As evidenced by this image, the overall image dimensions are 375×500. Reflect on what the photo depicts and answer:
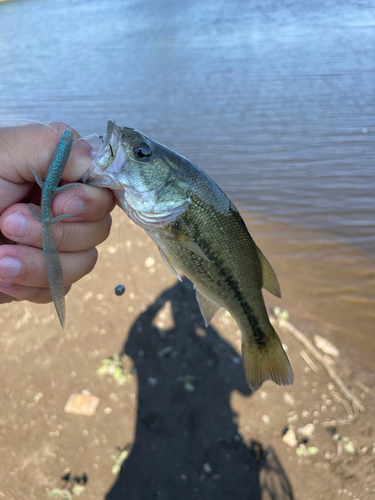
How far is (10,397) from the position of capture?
3.62m

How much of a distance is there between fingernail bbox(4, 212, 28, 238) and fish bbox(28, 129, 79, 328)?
0.37 feet

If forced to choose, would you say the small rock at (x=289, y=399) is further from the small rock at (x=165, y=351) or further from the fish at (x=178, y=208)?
the fish at (x=178, y=208)

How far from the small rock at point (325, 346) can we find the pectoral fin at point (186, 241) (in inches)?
120

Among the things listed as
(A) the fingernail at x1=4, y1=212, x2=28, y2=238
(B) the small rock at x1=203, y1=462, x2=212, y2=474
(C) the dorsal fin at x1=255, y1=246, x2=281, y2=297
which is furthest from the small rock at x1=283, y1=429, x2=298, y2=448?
(A) the fingernail at x1=4, y1=212, x2=28, y2=238

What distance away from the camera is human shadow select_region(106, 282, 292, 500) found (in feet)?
10.0

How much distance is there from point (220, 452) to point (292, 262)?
3.26 m

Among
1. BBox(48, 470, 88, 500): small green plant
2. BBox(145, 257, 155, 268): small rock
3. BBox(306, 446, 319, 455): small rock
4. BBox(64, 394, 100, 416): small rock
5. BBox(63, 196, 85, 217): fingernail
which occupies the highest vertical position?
BBox(63, 196, 85, 217): fingernail

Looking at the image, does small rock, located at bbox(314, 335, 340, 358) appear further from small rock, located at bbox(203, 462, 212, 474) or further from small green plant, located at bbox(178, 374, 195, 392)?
small rock, located at bbox(203, 462, 212, 474)

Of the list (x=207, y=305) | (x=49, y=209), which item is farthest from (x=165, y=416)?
(x=49, y=209)

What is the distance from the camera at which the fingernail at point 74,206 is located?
1.76 m

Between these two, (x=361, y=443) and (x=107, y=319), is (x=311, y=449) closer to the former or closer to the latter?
(x=361, y=443)

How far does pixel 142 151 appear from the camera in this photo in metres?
1.84

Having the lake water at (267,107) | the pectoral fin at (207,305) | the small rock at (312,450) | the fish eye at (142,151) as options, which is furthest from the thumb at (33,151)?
the lake water at (267,107)

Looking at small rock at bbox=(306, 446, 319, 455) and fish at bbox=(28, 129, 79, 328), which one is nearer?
fish at bbox=(28, 129, 79, 328)
